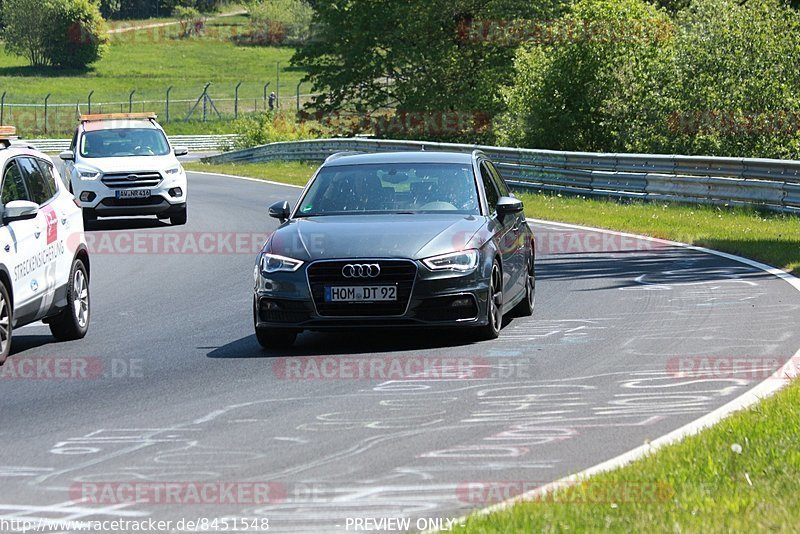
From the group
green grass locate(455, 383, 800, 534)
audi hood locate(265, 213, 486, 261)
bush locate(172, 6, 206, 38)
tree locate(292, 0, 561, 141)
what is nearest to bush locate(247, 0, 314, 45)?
bush locate(172, 6, 206, 38)

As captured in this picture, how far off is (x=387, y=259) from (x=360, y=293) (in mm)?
329

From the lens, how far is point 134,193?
25406mm

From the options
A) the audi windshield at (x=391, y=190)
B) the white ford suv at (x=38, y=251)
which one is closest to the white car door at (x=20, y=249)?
the white ford suv at (x=38, y=251)

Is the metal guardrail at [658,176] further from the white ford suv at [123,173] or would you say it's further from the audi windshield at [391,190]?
the audi windshield at [391,190]

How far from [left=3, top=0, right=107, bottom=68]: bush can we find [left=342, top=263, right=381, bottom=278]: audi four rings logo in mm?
119390

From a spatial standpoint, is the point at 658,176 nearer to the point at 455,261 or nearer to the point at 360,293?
the point at 455,261

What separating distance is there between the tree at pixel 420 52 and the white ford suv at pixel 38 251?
39.9 meters

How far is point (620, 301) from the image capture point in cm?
1455

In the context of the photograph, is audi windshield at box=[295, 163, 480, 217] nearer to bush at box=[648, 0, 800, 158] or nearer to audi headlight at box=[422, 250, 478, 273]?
audi headlight at box=[422, 250, 478, 273]

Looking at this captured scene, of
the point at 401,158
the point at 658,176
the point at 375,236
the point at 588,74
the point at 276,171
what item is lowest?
the point at 276,171

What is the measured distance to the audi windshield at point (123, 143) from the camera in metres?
26.4

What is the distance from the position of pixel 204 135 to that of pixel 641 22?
51738 millimetres

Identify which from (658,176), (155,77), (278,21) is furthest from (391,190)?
(278,21)

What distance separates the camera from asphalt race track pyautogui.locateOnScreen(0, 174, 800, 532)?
22.1 ft
